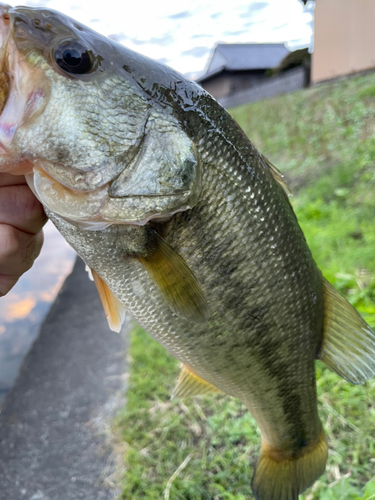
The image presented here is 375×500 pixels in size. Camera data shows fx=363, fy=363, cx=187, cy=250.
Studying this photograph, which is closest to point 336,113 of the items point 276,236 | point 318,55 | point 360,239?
point 318,55

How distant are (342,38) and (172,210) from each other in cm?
1106

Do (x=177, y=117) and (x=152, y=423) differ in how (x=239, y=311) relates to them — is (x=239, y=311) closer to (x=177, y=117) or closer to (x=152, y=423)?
(x=177, y=117)

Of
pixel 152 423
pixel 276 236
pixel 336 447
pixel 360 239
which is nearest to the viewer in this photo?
pixel 276 236

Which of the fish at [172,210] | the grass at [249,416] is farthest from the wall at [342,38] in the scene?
the fish at [172,210]

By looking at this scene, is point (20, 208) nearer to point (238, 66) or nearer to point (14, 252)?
point (14, 252)

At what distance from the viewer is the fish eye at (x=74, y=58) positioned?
1.00m

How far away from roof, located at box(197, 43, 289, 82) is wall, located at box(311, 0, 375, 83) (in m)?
18.4

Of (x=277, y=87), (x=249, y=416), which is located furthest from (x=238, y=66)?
(x=249, y=416)

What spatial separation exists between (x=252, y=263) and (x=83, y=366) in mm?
3782

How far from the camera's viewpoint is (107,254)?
3.93 ft

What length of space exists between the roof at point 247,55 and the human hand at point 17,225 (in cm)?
2974

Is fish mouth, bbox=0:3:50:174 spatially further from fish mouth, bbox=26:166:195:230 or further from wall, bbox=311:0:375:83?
wall, bbox=311:0:375:83

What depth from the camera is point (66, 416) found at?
362 cm

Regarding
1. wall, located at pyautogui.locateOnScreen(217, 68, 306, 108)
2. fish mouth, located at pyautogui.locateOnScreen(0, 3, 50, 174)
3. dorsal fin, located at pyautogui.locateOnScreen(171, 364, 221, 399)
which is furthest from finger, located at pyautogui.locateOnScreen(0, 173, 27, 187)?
wall, located at pyautogui.locateOnScreen(217, 68, 306, 108)
